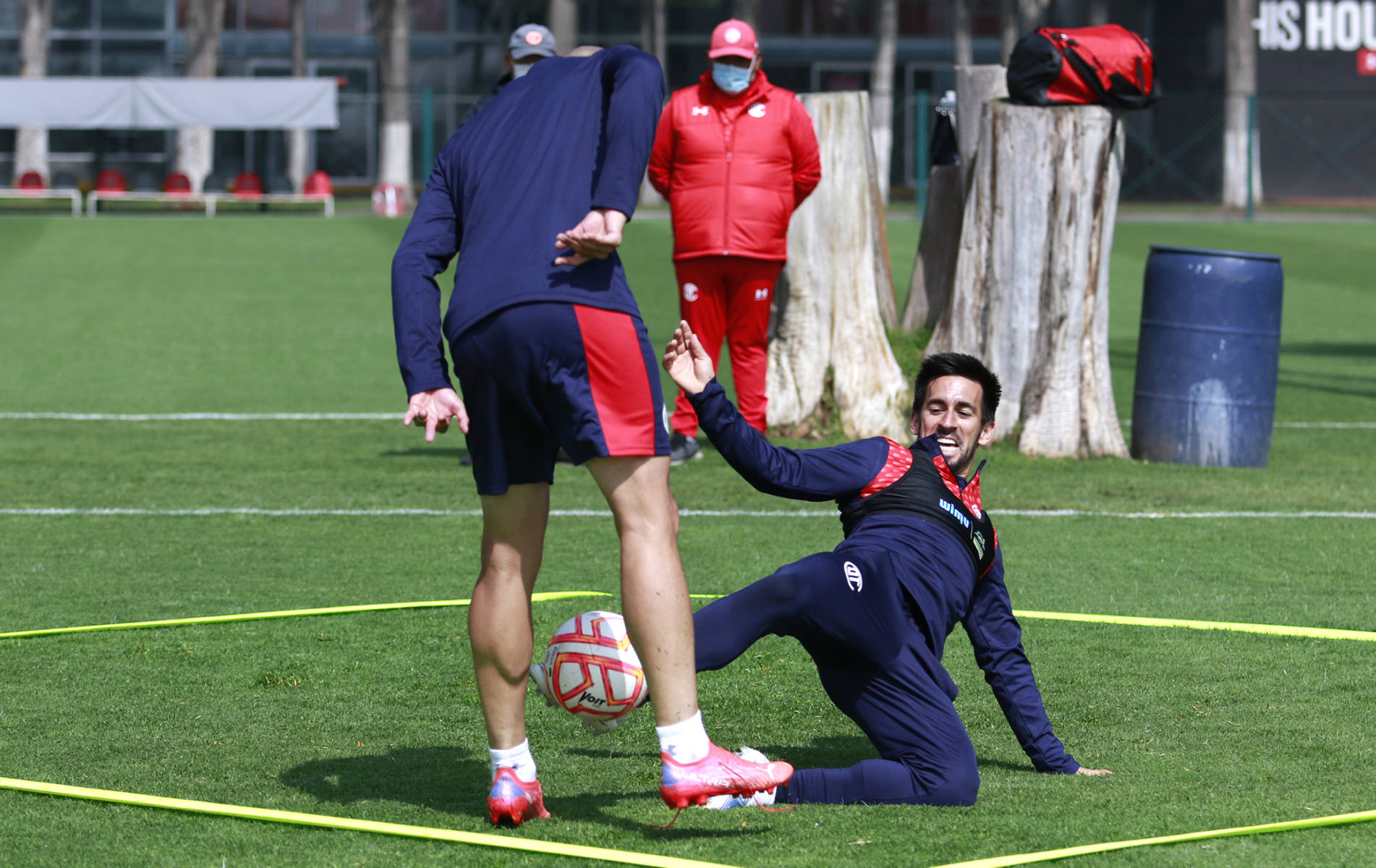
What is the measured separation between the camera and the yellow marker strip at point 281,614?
5523 mm

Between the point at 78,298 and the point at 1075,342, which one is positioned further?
the point at 78,298

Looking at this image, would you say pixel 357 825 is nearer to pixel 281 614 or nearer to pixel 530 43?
pixel 281 614

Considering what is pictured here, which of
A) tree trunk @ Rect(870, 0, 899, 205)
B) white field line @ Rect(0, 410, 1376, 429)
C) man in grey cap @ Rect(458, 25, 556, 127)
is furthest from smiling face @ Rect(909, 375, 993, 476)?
tree trunk @ Rect(870, 0, 899, 205)

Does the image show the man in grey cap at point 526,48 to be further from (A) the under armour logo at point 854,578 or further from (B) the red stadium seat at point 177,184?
(B) the red stadium seat at point 177,184

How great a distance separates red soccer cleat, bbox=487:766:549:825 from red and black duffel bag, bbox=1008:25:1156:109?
656cm

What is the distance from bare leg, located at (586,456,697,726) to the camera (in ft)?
11.5

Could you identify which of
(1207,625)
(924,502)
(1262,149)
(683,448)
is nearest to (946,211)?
(683,448)

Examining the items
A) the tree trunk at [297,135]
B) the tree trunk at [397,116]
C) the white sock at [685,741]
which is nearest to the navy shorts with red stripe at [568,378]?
the white sock at [685,741]

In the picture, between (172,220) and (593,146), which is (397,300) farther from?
(172,220)

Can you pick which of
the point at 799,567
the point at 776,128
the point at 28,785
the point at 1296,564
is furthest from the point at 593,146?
the point at 776,128

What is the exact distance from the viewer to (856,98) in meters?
10.2

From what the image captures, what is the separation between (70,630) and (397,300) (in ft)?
8.21

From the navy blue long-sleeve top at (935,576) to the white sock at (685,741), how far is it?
659 millimetres

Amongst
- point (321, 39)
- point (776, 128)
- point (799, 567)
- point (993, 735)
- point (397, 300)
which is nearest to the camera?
point (397, 300)
